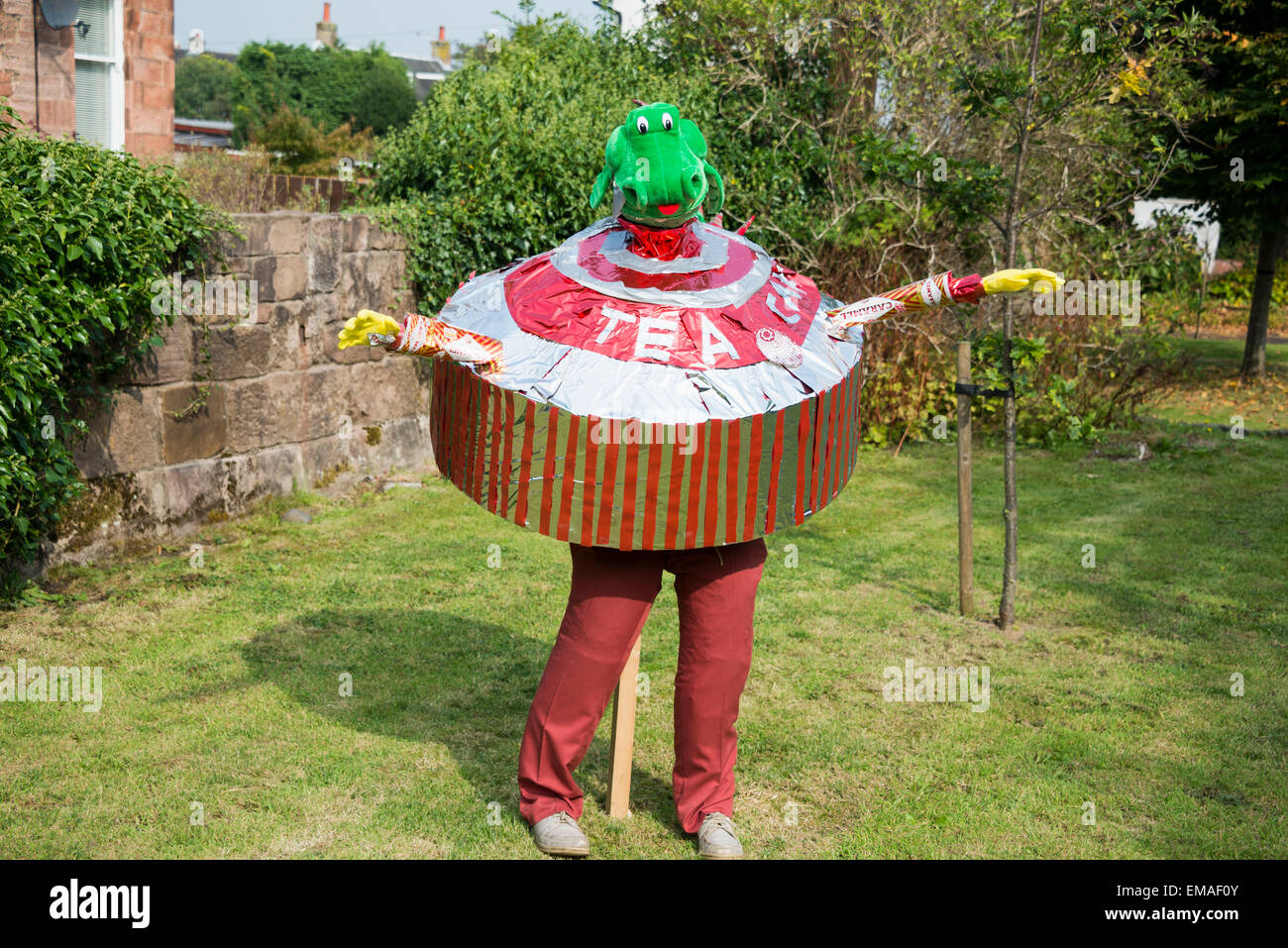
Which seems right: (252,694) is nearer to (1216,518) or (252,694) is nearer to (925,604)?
(925,604)

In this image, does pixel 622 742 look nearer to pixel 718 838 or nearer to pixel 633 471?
pixel 718 838

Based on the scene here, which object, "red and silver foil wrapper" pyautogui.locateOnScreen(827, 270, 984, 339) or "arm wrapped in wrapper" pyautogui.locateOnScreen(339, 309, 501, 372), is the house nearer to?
"arm wrapped in wrapper" pyautogui.locateOnScreen(339, 309, 501, 372)

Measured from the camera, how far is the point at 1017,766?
441 cm

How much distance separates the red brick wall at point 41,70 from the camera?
8.86 meters

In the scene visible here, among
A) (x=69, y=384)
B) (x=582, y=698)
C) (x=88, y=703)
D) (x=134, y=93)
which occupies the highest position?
(x=134, y=93)

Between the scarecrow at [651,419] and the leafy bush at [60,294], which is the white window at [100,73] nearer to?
the leafy bush at [60,294]

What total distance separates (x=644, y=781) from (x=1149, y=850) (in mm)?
1704

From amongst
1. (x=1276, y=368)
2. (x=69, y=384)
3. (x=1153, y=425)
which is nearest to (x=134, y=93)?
(x=69, y=384)

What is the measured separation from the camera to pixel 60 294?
5.35 m

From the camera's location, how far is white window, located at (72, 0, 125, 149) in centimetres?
999

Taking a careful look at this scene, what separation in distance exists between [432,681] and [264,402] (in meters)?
3.01

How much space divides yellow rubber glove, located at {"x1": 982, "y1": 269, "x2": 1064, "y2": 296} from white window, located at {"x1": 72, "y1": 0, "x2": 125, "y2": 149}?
8.81 metres

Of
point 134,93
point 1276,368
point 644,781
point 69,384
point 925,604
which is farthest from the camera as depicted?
point 1276,368

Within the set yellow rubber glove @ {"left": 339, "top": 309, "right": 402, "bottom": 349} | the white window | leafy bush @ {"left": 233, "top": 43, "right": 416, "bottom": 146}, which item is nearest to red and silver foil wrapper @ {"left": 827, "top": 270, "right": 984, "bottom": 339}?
yellow rubber glove @ {"left": 339, "top": 309, "right": 402, "bottom": 349}
